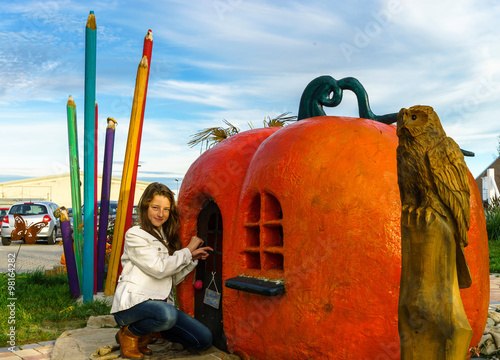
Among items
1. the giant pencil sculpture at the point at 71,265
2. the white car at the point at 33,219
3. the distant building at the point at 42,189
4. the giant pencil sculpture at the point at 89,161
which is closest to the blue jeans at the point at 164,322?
the giant pencil sculpture at the point at 89,161

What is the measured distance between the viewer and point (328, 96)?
425 centimetres

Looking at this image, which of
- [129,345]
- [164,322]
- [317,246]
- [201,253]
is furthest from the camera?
[201,253]

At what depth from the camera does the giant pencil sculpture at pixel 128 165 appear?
20.5 ft

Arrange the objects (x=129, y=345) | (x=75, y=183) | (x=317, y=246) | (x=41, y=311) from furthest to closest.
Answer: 1. (x=75, y=183)
2. (x=41, y=311)
3. (x=129, y=345)
4. (x=317, y=246)

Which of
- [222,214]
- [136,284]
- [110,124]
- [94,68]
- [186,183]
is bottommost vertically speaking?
[136,284]

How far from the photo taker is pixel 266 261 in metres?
3.42

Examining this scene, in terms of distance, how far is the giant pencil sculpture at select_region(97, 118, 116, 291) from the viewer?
6.77m

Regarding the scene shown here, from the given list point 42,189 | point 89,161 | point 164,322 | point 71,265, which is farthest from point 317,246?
point 42,189

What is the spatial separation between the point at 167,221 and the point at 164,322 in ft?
2.82

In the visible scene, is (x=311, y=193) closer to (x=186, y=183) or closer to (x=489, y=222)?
(x=186, y=183)

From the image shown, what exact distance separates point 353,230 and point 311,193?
1.20 feet

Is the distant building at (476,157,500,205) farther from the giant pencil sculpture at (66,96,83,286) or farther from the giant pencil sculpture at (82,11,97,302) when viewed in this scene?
the giant pencil sculpture at (82,11,97,302)

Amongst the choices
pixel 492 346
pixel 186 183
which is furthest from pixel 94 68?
pixel 492 346

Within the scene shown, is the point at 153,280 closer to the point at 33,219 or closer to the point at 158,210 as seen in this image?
the point at 158,210
